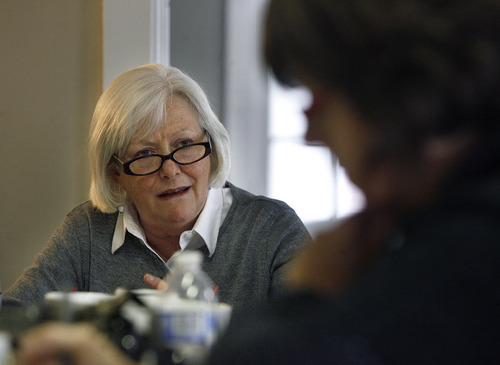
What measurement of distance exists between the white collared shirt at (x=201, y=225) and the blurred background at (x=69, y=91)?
0.51 meters

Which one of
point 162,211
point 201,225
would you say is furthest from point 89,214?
point 201,225

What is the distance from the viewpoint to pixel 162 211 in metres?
2.00

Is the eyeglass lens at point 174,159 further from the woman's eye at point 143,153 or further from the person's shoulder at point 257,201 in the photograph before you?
the person's shoulder at point 257,201

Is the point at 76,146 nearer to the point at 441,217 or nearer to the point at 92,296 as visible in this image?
the point at 92,296

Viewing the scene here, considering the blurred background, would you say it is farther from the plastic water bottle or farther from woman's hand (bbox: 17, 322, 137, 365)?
woman's hand (bbox: 17, 322, 137, 365)

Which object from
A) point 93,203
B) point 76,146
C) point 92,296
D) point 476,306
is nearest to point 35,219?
point 76,146

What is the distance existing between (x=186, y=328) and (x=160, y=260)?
1.06 metres

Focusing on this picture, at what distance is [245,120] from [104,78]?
1.86 feet

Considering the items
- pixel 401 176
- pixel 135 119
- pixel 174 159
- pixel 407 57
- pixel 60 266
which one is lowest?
pixel 60 266

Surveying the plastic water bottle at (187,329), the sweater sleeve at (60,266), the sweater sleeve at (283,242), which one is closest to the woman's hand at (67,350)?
the plastic water bottle at (187,329)

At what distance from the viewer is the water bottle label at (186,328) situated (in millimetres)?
972

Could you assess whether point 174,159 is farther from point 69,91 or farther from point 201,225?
point 69,91

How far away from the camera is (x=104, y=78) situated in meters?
2.49

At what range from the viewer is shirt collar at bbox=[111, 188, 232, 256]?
6.56 ft
